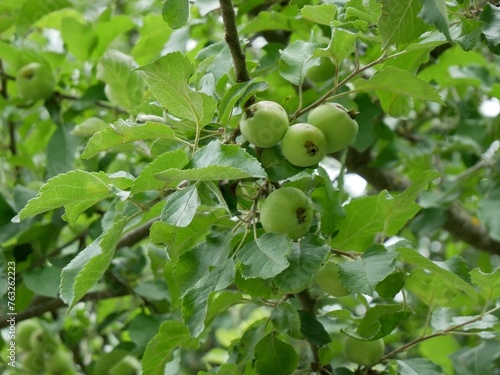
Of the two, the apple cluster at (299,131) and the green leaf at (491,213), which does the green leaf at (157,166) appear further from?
the green leaf at (491,213)

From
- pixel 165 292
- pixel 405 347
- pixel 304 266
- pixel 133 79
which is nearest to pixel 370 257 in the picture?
pixel 304 266

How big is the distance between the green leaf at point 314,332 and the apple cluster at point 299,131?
0.27 meters

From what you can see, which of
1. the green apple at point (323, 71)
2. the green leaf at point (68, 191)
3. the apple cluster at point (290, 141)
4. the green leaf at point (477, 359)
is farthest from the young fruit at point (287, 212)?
the green leaf at point (477, 359)

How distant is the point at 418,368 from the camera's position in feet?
3.52

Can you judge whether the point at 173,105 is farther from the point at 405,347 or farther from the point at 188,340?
the point at 405,347

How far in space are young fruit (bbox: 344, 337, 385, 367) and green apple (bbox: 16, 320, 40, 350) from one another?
3.59 ft

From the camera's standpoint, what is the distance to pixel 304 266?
2.98ft

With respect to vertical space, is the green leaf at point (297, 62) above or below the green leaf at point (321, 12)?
below

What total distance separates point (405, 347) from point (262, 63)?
0.70 meters

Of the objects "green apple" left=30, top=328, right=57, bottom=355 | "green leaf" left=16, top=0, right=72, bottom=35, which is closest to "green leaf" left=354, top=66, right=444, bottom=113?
"green leaf" left=16, top=0, right=72, bottom=35

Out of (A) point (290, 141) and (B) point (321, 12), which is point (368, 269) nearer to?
(A) point (290, 141)

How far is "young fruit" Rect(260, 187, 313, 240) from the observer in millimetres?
907

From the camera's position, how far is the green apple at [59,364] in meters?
1.84

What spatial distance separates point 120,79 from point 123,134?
449 millimetres
